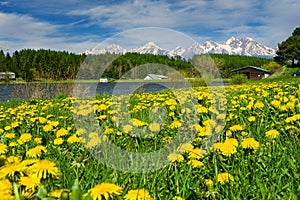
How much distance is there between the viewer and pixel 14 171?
1.26 m

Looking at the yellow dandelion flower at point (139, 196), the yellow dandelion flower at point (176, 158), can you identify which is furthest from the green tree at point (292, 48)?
the yellow dandelion flower at point (139, 196)

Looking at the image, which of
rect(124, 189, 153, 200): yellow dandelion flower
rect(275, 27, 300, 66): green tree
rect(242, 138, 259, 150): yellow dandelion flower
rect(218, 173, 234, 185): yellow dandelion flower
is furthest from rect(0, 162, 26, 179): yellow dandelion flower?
rect(275, 27, 300, 66): green tree

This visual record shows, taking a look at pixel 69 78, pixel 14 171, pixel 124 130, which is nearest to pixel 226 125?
pixel 124 130

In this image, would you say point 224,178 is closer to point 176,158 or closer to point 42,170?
point 176,158

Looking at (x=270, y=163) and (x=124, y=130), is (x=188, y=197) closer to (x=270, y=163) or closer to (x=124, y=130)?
(x=270, y=163)

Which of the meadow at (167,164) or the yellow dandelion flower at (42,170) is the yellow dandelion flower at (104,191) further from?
the yellow dandelion flower at (42,170)

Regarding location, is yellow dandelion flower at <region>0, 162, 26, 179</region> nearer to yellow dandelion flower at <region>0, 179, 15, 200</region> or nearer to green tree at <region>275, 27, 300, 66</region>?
yellow dandelion flower at <region>0, 179, 15, 200</region>

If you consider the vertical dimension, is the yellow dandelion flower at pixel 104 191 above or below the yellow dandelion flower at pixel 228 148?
above

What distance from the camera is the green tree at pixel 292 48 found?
2116 inches

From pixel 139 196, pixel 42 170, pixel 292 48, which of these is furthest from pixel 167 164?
pixel 292 48

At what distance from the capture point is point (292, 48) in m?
55.1

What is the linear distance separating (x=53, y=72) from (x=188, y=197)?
10072 mm

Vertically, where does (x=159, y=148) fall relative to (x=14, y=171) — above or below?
below

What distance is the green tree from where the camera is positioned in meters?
53.8
